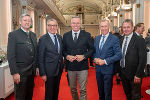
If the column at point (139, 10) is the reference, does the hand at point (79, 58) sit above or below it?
below

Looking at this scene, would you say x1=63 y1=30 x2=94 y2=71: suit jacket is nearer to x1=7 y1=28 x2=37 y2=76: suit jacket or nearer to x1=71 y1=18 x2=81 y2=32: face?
x1=71 y1=18 x2=81 y2=32: face

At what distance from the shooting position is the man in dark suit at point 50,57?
3.31 metres

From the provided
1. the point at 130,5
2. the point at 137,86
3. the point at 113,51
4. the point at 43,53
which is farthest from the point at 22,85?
the point at 130,5

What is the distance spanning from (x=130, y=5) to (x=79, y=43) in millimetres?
8395

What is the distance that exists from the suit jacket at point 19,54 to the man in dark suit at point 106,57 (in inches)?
51.1

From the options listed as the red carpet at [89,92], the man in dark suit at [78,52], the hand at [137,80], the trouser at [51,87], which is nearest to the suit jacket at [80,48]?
the man in dark suit at [78,52]

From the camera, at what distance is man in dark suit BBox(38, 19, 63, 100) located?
331 cm

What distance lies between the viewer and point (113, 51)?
11.1 feet

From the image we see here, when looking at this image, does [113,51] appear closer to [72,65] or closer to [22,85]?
[72,65]

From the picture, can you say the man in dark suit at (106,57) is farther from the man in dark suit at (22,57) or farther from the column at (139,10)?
the column at (139,10)

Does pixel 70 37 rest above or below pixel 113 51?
above

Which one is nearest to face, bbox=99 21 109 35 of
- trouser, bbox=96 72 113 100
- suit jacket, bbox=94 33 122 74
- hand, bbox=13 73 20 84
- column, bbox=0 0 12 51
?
suit jacket, bbox=94 33 122 74

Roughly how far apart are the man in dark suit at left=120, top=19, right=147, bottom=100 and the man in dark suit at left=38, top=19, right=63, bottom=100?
1.29m

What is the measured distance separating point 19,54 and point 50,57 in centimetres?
61
